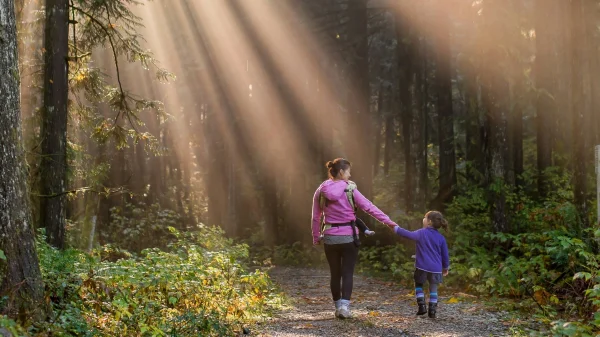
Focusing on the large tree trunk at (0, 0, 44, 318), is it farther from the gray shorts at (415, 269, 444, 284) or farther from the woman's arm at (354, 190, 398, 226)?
the gray shorts at (415, 269, 444, 284)

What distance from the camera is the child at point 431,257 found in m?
9.43

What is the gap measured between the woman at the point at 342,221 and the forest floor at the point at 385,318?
0.47 metres

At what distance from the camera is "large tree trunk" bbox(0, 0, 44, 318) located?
21.6 ft

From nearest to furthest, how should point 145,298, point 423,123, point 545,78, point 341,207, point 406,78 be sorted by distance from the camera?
point 145,298
point 341,207
point 545,78
point 423,123
point 406,78

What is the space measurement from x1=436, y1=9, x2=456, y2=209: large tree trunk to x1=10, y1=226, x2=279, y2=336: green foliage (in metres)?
15.2

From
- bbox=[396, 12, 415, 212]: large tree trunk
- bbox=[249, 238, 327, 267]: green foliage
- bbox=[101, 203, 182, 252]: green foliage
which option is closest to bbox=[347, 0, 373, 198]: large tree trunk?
bbox=[396, 12, 415, 212]: large tree trunk

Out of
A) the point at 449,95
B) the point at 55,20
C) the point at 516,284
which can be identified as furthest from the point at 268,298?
the point at 449,95

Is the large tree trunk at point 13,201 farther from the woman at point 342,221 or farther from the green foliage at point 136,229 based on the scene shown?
the green foliage at point 136,229

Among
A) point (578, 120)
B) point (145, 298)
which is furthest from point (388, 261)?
point (145, 298)

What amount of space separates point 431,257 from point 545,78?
1623 cm

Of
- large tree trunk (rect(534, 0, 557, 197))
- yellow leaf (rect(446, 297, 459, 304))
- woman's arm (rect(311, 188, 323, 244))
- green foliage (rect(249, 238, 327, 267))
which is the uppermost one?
large tree trunk (rect(534, 0, 557, 197))

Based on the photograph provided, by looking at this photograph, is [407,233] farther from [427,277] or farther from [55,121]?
[55,121]

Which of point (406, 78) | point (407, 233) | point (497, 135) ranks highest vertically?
point (406, 78)

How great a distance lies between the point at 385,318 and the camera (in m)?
9.47
